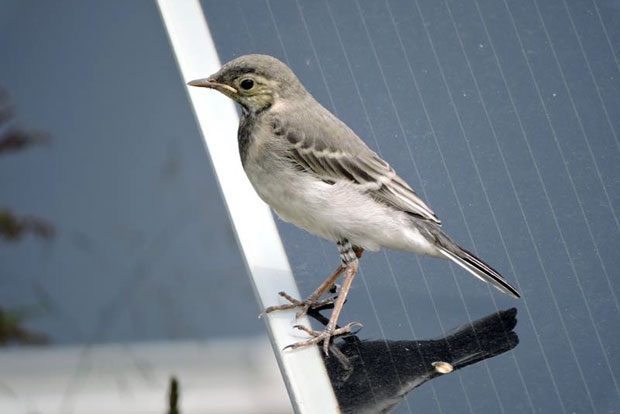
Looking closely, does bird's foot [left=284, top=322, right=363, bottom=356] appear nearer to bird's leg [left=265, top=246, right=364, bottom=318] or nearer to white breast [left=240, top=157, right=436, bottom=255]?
bird's leg [left=265, top=246, right=364, bottom=318]

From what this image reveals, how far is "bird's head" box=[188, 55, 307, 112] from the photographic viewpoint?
4.33 meters

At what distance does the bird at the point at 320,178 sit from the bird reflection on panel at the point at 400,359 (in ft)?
1.32

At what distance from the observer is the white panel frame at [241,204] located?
11.8 ft

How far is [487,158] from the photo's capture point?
431 centimetres

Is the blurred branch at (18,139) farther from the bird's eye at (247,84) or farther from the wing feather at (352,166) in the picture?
the wing feather at (352,166)

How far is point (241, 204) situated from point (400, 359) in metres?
1.06

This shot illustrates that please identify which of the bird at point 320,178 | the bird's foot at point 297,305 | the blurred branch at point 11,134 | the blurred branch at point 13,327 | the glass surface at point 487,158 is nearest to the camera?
the glass surface at point 487,158

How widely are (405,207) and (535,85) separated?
71 cm

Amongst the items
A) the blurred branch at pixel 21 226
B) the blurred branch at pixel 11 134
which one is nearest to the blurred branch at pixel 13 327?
the blurred branch at pixel 21 226

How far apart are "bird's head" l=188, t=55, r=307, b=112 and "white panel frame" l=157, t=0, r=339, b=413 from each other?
17 centimetres

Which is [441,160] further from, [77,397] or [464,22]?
[77,397]

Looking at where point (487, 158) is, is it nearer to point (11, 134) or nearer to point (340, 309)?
point (340, 309)

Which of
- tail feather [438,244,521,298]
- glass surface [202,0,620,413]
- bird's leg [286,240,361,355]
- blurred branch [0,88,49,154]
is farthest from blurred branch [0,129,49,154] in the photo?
tail feather [438,244,521,298]

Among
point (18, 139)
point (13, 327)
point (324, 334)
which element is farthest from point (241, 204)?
point (18, 139)
